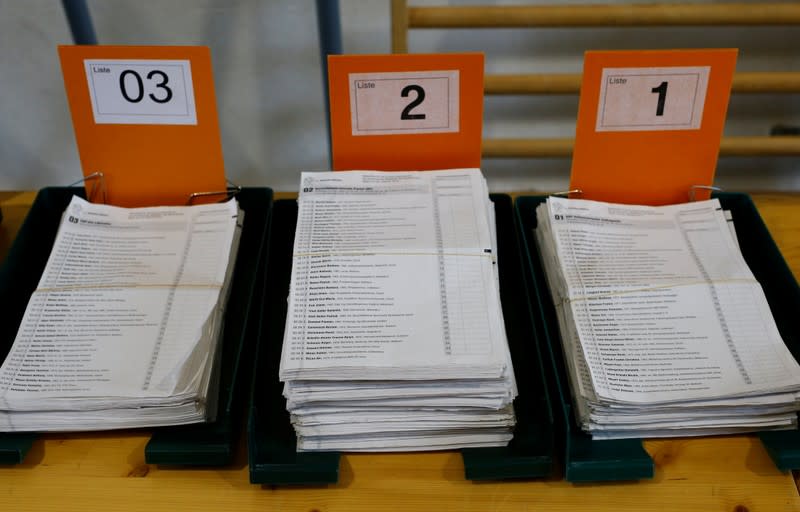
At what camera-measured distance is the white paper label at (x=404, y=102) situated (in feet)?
2.31

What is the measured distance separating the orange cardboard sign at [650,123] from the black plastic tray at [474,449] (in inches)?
5.4

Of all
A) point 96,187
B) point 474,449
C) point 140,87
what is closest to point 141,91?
point 140,87

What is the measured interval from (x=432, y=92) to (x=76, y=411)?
0.47 metres

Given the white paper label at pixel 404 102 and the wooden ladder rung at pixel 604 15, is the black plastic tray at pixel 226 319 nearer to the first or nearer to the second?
the white paper label at pixel 404 102

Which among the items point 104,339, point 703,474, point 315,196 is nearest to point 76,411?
point 104,339

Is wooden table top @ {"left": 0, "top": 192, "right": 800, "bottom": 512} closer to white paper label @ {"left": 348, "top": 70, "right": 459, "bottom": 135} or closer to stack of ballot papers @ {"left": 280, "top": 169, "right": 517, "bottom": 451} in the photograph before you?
stack of ballot papers @ {"left": 280, "top": 169, "right": 517, "bottom": 451}

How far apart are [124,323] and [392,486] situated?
305 mm

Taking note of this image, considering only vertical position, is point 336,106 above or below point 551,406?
above

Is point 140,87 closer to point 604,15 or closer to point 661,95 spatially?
point 661,95

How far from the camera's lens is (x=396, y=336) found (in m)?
0.58

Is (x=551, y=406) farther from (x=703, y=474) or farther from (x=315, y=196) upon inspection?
(x=315, y=196)

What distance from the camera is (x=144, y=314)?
659 millimetres

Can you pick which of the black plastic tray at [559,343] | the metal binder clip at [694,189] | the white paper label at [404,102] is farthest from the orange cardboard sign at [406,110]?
the metal binder clip at [694,189]

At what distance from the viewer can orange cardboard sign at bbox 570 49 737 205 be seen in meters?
0.70
